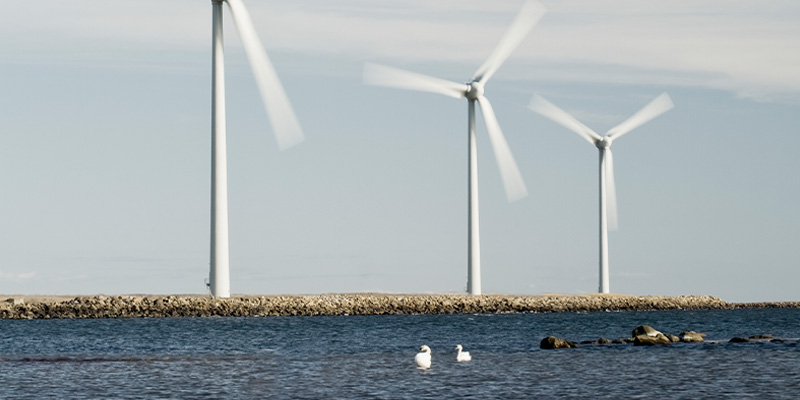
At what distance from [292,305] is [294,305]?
0.19 m

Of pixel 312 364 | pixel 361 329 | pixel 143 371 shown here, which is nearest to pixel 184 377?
pixel 143 371

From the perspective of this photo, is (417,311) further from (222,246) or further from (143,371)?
(143,371)

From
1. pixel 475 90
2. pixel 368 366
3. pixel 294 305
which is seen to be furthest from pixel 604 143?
pixel 368 366

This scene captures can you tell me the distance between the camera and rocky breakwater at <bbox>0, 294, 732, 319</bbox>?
3863 inches

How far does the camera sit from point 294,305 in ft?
350

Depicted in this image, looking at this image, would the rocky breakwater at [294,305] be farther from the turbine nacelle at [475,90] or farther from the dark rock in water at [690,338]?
the dark rock in water at [690,338]

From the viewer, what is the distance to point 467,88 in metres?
95.4

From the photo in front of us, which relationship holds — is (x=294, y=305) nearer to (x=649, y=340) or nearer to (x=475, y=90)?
(x=475, y=90)

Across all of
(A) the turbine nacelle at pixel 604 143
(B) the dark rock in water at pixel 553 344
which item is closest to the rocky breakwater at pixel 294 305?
(A) the turbine nacelle at pixel 604 143

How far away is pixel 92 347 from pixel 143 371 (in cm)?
1730

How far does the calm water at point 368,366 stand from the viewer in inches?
1409

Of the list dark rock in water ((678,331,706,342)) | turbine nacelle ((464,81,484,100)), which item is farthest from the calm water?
turbine nacelle ((464,81,484,100))

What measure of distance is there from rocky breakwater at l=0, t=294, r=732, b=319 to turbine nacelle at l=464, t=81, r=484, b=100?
19.7 m

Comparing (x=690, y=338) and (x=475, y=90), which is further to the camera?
(x=475, y=90)
